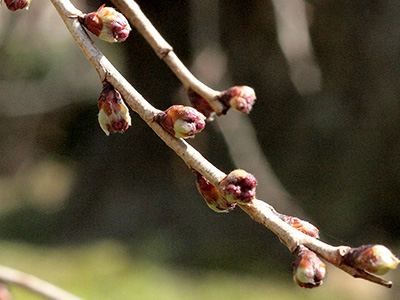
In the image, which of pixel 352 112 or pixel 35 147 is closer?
pixel 352 112

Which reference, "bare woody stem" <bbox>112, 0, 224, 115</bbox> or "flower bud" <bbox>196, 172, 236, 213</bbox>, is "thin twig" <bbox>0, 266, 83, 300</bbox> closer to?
"flower bud" <bbox>196, 172, 236, 213</bbox>

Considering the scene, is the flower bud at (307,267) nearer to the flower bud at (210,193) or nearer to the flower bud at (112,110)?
the flower bud at (210,193)

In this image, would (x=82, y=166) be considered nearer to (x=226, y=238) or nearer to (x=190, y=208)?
(x=190, y=208)

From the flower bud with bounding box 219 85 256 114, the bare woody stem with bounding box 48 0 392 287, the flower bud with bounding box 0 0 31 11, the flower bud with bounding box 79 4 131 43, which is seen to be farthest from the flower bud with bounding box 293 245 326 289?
the flower bud with bounding box 0 0 31 11

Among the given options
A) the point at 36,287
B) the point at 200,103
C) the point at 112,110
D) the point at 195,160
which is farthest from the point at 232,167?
the point at 195,160

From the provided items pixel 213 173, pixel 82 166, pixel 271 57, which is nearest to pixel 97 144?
pixel 82 166

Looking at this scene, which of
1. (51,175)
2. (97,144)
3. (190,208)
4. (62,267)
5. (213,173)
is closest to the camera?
(213,173)
